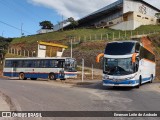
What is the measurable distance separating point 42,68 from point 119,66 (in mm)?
16874

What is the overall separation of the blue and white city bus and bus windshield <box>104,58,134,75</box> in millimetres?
13279

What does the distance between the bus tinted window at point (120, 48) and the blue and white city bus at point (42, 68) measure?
13.1 m

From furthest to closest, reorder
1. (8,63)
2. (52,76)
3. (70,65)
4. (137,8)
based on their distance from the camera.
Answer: (137,8)
(8,63)
(52,76)
(70,65)

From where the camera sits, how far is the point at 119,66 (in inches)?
934

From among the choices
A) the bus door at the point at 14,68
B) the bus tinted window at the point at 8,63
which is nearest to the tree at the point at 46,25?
the bus tinted window at the point at 8,63

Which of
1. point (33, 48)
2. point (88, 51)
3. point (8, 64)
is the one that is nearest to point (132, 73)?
point (8, 64)

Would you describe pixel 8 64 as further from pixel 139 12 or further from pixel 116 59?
pixel 139 12

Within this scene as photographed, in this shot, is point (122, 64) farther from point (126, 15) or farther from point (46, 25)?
point (46, 25)

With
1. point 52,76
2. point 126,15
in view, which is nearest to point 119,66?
point 52,76

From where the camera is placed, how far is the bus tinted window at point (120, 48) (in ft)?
78.2

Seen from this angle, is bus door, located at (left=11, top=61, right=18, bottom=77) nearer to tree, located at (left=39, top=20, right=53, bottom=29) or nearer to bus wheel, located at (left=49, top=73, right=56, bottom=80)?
bus wheel, located at (left=49, top=73, right=56, bottom=80)

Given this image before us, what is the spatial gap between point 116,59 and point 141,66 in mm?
3069

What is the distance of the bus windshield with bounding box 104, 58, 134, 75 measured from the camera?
77.4ft

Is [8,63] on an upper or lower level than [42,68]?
upper
